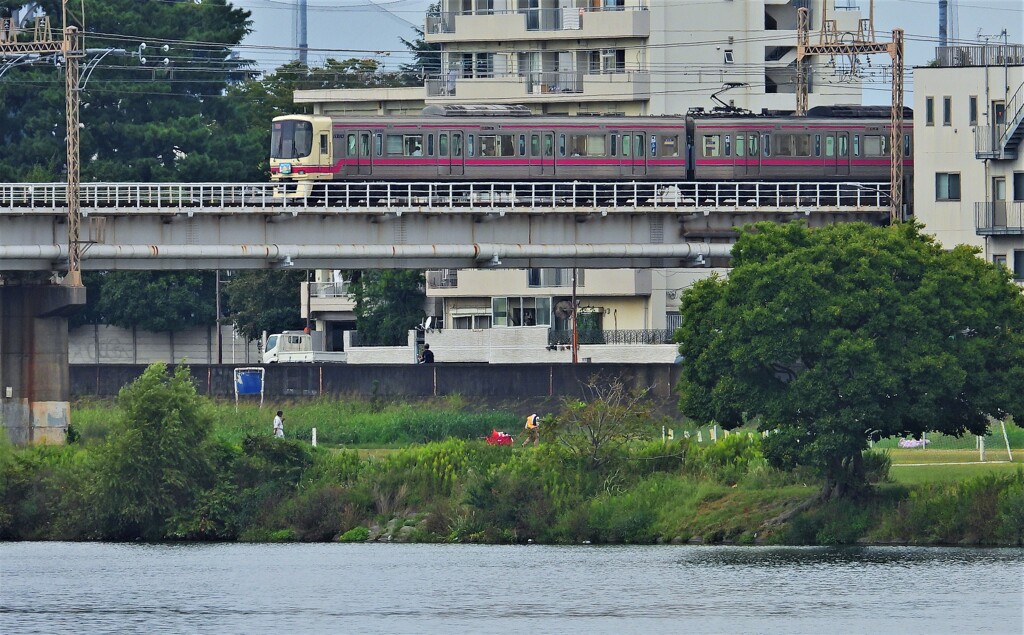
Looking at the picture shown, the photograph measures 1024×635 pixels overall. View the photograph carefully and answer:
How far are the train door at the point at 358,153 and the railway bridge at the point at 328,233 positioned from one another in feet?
2.90

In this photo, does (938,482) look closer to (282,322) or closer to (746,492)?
(746,492)

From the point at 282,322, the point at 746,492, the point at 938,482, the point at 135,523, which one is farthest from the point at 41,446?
the point at 282,322

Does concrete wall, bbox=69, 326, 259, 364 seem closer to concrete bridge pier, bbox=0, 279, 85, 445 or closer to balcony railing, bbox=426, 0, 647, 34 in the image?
balcony railing, bbox=426, 0, 647, 34

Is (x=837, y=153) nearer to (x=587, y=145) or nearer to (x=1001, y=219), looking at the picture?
(x=1001, y=219)

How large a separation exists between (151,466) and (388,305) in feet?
172

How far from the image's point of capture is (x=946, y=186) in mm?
85000

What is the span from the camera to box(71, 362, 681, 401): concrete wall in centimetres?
9412

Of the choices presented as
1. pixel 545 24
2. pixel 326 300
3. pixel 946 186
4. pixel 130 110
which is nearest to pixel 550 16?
pixel 545 24

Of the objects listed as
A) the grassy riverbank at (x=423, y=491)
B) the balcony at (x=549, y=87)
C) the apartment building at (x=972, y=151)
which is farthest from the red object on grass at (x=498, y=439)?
the balcony at (x=549, y=87)

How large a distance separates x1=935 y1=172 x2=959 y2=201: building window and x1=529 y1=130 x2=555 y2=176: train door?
15178mm

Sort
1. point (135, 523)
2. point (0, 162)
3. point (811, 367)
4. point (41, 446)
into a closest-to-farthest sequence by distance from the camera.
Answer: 1. point (811, 367)
2. point (135, 523)
3. point (41, 446)
4. point (0, 162)

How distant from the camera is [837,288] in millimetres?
61375

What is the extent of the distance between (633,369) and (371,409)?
11036mm

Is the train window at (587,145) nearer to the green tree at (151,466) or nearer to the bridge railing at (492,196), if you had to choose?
the bridge railing at (492,196)
